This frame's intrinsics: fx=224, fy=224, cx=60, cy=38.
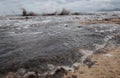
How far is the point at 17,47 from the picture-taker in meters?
6.88

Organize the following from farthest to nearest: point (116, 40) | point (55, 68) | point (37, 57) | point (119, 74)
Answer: point (116, 40) < point (37, 57) < point (55, 68) < point (119, 74)

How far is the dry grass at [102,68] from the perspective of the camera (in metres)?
4.58

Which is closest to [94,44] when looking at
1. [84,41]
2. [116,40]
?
[84,41]

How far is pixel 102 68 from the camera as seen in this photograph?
492cm

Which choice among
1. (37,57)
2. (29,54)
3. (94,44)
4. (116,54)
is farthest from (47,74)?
(94,44)

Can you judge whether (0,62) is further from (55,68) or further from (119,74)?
(119,74)

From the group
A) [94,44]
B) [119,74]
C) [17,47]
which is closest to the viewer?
[119,74]

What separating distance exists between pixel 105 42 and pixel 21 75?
3.98m

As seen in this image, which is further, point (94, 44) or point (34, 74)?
point (94, 44)

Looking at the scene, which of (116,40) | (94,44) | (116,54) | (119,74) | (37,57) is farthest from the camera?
(116,40)

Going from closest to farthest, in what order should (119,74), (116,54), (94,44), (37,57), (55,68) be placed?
(119,74) → (55,68) → (37,57) → (116,54) → (94,44)

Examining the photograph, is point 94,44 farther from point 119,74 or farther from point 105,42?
point 119,74

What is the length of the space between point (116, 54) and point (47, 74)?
7.48 ft

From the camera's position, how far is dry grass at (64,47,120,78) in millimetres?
4582
